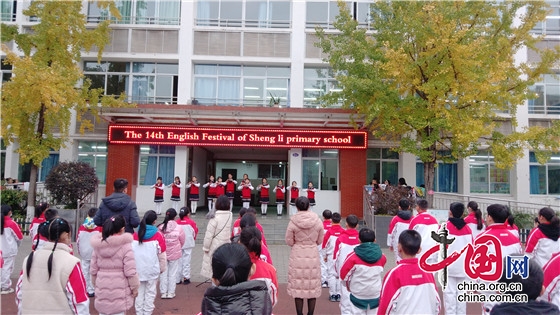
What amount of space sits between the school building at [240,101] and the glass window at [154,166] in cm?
5

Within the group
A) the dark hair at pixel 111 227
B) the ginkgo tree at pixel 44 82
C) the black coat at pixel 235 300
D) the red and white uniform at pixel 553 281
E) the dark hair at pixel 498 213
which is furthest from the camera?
the ginkgo tree at pixel 44 82

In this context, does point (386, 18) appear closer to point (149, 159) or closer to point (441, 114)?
point (441, 114)

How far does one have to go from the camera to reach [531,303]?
2760mm

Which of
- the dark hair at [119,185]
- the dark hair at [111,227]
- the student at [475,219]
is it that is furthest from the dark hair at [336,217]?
the dark hair at [111,227]

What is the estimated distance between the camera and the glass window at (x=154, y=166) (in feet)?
58.9

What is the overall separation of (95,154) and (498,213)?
1744cm

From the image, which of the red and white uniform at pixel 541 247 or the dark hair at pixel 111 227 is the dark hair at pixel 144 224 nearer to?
the dark hair at pixel 111 227

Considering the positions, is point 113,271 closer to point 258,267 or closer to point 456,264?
point 258,267

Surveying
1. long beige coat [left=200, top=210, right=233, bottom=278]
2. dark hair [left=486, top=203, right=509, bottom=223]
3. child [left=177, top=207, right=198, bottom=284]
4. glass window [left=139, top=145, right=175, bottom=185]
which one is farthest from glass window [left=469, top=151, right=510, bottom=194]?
long beige coat [left=200, top=210, right=233, bottom=278]

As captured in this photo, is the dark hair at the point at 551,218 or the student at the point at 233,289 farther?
the dark hair at the point at 551,218

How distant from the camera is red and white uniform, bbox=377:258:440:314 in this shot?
3.41 meters

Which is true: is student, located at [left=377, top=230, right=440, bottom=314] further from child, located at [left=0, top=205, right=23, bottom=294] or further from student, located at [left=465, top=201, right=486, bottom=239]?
child, located at [left=0, top=205, right=23, bottom=294]

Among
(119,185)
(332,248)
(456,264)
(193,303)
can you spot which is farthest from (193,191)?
(456,264)

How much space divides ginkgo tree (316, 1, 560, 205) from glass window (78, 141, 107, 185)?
37.2 feet
